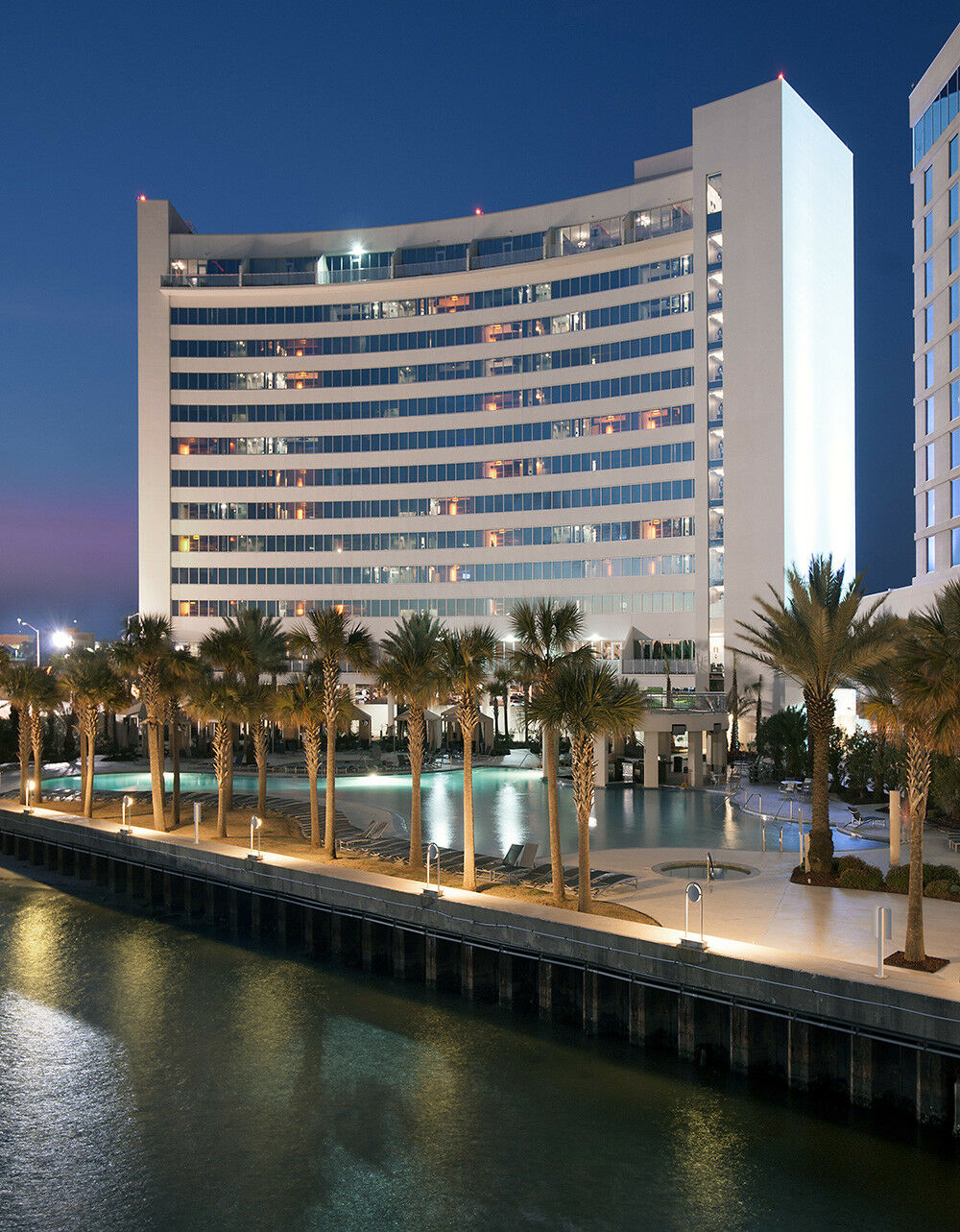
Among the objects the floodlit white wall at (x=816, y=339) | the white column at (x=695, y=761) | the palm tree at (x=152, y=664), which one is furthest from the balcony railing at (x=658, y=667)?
the palm tree at (x=152, y=664)

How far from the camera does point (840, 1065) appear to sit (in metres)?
17.8

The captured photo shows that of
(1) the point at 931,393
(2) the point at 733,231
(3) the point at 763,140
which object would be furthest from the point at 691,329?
(1) the point at 931,393

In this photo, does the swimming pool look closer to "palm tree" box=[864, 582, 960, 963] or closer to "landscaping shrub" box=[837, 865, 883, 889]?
"landscaping shrub" box=[837, 865, 883, 889]

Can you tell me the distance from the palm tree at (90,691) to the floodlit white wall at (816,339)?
157ft

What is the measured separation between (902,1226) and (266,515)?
3251 inches

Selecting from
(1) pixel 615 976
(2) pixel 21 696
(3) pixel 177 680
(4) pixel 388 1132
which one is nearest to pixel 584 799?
(1) pixel 615 976

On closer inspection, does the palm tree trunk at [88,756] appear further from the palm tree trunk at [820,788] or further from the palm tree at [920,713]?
the palm tree at [920,713]

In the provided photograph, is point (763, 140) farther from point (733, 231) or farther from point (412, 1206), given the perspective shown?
point (412, 1206)

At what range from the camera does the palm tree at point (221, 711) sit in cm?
3531

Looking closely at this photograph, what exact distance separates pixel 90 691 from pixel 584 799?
2662cm

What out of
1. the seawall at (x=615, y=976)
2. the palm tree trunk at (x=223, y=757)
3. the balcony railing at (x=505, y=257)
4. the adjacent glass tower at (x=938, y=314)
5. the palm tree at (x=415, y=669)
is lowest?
the seawall at (x=615, y=976)

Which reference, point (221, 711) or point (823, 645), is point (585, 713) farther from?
point (221, 711)

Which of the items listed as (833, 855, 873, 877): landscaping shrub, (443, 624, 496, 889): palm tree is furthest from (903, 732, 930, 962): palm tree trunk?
(443, 624, 496, 889): palm tree

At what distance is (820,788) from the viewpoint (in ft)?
89.1
